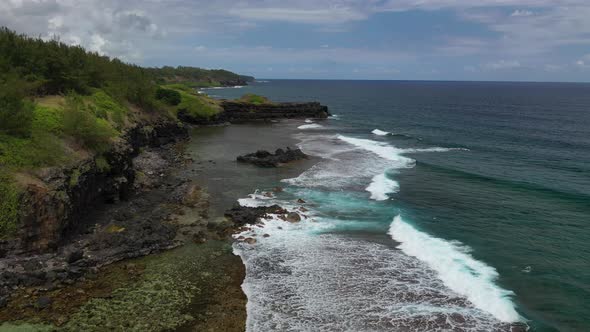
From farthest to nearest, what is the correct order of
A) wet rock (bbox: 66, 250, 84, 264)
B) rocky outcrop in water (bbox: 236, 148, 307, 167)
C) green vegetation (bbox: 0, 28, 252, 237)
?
rocky outcrop in water (bbox: 236, 148, 307, 167), green vegetation (bbox: 0, 28, 252, 237), wet rock (bbox: 66, 250, 84, 264)

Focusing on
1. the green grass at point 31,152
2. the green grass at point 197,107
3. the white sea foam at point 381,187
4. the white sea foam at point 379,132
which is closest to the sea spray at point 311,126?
the white sea foam at point 379,132

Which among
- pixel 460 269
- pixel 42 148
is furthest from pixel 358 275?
pixel 42 148

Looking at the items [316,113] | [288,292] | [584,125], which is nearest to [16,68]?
[288,292]

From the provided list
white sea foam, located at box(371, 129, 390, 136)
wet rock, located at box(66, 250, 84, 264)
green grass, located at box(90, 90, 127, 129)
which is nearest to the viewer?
wet rock, located at box(66, 250, 84, 264)

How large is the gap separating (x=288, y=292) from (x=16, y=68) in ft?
128

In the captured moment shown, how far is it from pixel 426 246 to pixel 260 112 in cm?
7901

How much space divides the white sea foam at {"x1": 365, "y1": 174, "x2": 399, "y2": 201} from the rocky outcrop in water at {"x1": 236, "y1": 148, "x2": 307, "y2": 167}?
12.5 meters

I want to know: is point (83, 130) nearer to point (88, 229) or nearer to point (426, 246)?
point (88, 229)

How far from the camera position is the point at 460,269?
84.3ft

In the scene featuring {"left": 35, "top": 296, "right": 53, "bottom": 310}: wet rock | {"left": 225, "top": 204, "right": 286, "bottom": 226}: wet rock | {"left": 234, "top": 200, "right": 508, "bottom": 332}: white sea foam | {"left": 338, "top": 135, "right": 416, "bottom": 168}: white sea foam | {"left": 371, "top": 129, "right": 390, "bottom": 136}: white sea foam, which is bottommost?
{"left": 234, "top": 200, "right": 508, "bottom": 332}: white sea foam

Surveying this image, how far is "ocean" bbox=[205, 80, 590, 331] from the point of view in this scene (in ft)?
69.1

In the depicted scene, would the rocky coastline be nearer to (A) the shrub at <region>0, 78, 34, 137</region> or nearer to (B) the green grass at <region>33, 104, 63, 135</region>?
(B) the green grass at <region>33, 104, 63, 135</region>

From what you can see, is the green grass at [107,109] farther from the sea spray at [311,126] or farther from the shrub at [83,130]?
the sea spray at [311,126]

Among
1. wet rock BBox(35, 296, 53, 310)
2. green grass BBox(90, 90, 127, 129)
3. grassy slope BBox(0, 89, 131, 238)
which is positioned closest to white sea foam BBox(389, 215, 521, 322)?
wet rock BBox(35, 296, 53, 310)
